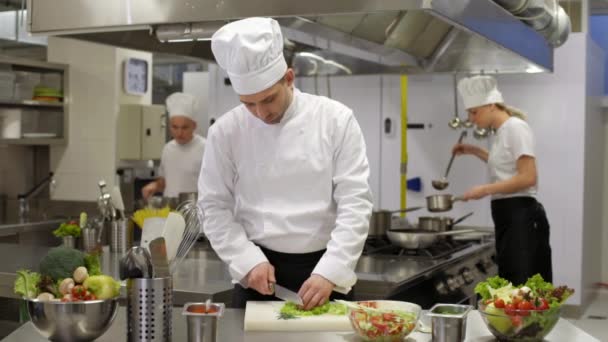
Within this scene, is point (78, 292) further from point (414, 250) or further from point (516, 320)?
point (414, 250)

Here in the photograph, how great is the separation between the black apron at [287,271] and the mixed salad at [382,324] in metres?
0.61

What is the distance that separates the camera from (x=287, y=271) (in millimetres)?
2434

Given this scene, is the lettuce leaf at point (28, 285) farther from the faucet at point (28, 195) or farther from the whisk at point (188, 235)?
the faucet at point (28, 195)

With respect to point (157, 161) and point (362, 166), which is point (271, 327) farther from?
point (157, 161)

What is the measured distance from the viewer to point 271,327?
6.48 ft

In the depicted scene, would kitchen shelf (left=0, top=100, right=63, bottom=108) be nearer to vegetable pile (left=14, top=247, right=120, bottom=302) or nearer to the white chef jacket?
the white chef jacket

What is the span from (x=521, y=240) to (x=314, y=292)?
2.34 meters

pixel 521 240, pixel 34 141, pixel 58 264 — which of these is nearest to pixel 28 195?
pixel 34 141

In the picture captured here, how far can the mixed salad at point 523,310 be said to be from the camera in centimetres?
182

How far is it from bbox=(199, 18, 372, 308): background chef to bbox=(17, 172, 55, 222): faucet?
3.90 m

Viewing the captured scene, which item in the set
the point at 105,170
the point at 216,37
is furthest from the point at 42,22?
the point at 105,170

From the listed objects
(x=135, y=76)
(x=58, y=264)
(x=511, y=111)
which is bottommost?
(x=58, y=264)

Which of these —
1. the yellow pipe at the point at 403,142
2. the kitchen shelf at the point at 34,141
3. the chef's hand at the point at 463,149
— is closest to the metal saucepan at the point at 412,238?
the chef's hand at the point at 463,149

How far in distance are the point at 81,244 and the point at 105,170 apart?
113 inches
